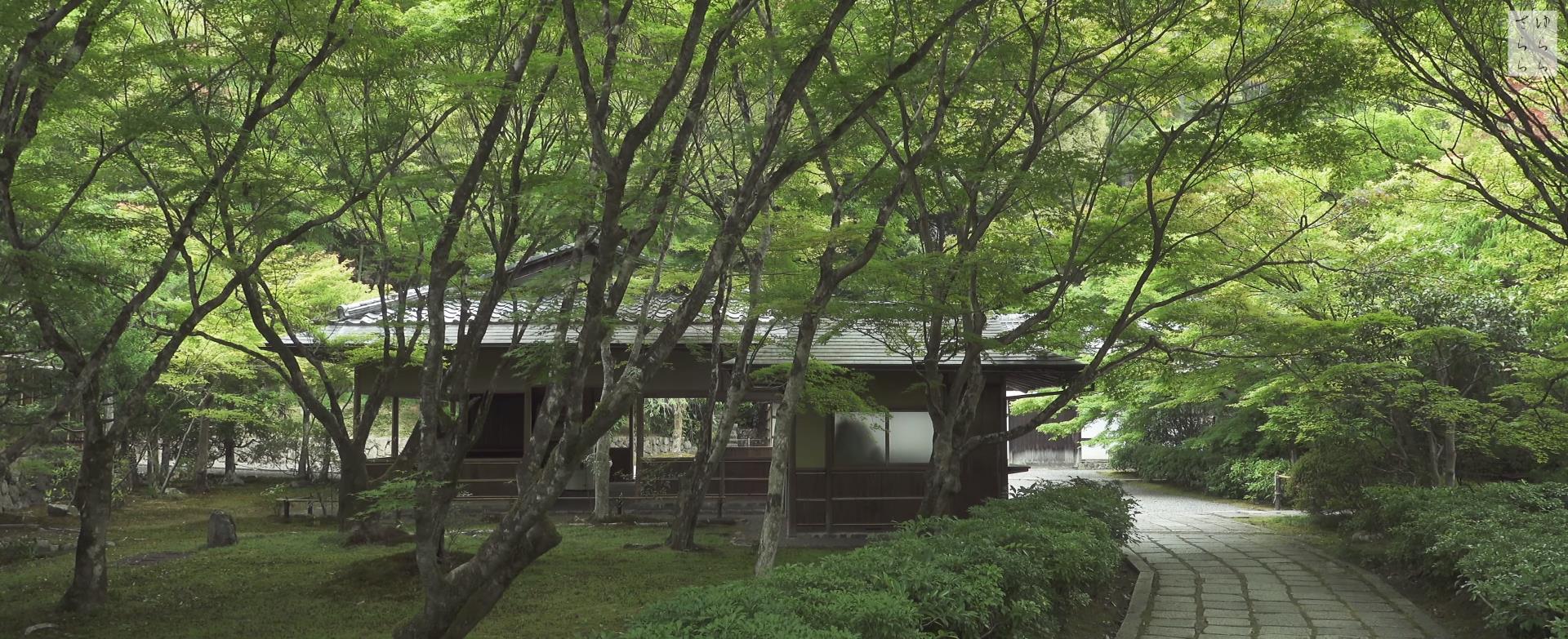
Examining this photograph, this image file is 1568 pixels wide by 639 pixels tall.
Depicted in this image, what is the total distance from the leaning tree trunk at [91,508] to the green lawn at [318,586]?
22 cm

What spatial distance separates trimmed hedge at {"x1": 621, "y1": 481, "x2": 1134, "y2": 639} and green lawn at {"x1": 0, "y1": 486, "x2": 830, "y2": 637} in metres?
3.42

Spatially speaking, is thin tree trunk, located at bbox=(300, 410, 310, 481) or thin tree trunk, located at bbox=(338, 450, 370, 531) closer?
thin tree trunk, located at bbox=(338, 450, 370, 531)

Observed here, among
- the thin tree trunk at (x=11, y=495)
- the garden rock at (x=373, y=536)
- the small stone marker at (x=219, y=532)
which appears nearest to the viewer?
the small stone marker at (x=219, y=532)

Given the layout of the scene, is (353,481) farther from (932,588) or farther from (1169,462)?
(1169,462)

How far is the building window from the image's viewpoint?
1605cm

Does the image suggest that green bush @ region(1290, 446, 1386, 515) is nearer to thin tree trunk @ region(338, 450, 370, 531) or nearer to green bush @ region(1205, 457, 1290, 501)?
green bush @ region(1205, 457, 1290, 501)

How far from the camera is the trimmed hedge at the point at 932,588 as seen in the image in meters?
5.05

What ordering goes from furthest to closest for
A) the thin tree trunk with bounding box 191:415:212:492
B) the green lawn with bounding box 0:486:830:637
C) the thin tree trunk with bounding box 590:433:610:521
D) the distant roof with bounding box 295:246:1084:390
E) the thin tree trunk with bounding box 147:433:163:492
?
the thin tree trunk with bounding box 191:415:212:492, the thin tree trunk with bounding box 147:433:163:492, the thin tree trunk with bounding box 590:433:610:521, the distant roof with bounding box 295:246:1084:390, the green lawn with bounding box 0:486:830:637

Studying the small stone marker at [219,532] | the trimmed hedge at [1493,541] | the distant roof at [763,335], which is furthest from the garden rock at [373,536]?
the trimmed hedge at [1493,541]

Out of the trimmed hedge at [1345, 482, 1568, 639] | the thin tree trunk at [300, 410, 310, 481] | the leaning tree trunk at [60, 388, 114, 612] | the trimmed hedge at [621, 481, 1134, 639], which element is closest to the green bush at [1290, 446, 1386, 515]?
the trimmed hedge at [1345, 482, 1568, 639]

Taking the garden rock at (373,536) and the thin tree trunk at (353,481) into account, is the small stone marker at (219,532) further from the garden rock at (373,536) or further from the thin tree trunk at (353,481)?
the garden rock at (373,536)

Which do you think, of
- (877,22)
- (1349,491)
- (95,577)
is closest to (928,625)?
(877,22)

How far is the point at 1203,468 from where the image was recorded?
25.5 metres

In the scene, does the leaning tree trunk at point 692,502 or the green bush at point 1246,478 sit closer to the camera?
the leaning tree trunk at point 692,502
